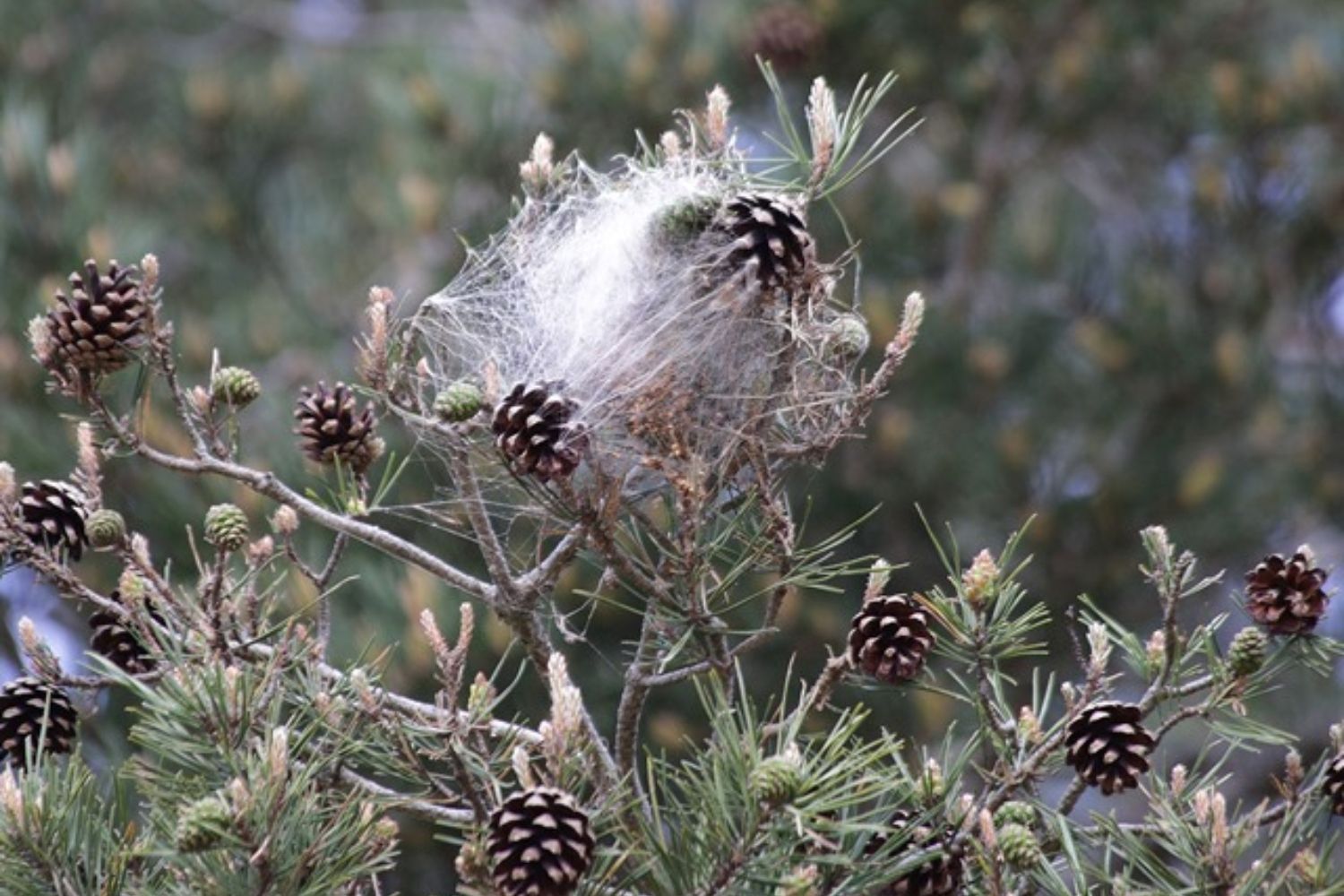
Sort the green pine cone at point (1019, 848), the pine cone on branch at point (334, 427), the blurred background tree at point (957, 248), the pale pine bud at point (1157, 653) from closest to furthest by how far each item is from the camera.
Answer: the green pine cone at point (1019, 848) < the pale pine bud at point (1157, 653) < the pine cone on branch at point (334, 427) < the blurred background tree at point (957, 248)

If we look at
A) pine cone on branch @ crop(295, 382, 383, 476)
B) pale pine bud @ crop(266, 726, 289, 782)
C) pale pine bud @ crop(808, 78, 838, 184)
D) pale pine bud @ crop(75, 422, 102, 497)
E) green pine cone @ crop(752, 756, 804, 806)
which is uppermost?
pale pine bud @ crop(808, 78, 838, 184)

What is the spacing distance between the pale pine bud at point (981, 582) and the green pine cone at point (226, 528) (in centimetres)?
43

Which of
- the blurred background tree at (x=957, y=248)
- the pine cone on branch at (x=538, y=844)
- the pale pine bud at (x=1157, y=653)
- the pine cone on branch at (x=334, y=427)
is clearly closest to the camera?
the pine cone on branch at (x=538, y=844)

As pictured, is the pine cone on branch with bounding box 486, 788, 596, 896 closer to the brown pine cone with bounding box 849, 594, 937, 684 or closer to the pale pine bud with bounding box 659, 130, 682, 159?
the brown pine cone with bounding box 849, 594, 937, 684

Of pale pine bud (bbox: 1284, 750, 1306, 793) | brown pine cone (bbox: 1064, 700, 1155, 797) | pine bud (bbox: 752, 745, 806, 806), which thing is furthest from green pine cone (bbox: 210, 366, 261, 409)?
pale pine bud (bbox: 1284, 750, 1306, 793)

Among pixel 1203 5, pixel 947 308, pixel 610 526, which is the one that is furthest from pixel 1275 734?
pixel 1203 5

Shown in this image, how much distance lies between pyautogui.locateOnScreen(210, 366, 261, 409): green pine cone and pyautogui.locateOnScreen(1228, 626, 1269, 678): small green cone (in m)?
0.61

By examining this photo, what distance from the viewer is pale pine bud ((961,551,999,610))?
113 centimetres

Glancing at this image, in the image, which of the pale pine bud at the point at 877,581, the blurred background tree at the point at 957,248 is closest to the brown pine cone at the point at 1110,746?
the pale pine bud at the point at 877,581

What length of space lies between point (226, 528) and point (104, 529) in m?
0.08

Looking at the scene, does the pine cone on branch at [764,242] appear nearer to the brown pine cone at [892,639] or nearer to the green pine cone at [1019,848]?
the brown pine cone at [892,639]

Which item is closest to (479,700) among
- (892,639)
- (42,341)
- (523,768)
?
(523,768)

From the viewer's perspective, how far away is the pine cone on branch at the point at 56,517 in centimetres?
121

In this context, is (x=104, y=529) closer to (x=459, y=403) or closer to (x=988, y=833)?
(x=459, y=403)
